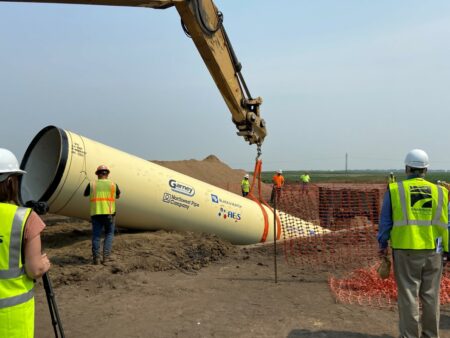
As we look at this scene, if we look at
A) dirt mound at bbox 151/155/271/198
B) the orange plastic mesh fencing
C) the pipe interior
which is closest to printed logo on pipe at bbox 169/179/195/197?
the pipe interior

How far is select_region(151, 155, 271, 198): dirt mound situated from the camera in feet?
112

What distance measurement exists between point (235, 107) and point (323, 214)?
4405 millimetres

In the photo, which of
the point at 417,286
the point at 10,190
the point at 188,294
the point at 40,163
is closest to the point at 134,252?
the point at 188,294

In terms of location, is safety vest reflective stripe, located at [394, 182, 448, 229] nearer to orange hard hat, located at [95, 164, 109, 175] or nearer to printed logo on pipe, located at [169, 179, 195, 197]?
orange hard hat, located at [95, 164, 109, 175]

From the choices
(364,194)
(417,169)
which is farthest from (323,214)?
(417,169)

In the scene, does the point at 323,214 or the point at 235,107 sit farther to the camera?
the point at 323,214

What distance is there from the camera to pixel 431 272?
13.8 feet

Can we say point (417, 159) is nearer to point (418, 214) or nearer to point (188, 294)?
point (418, 214)

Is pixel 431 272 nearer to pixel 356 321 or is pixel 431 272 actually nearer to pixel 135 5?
pixel 356 321

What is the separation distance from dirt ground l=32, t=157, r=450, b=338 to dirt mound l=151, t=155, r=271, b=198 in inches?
942

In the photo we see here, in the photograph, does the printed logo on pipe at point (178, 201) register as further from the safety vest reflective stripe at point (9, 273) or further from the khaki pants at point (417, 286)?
the safety vest reflective stripe at point (9, 273)

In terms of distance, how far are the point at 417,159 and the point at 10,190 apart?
12.2 ft

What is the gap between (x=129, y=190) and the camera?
8.11 m

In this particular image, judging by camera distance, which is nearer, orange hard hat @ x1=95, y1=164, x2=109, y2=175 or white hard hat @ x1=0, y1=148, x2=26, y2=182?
white hard hat @ x1=0, y1=148, x2=26, y2=182
